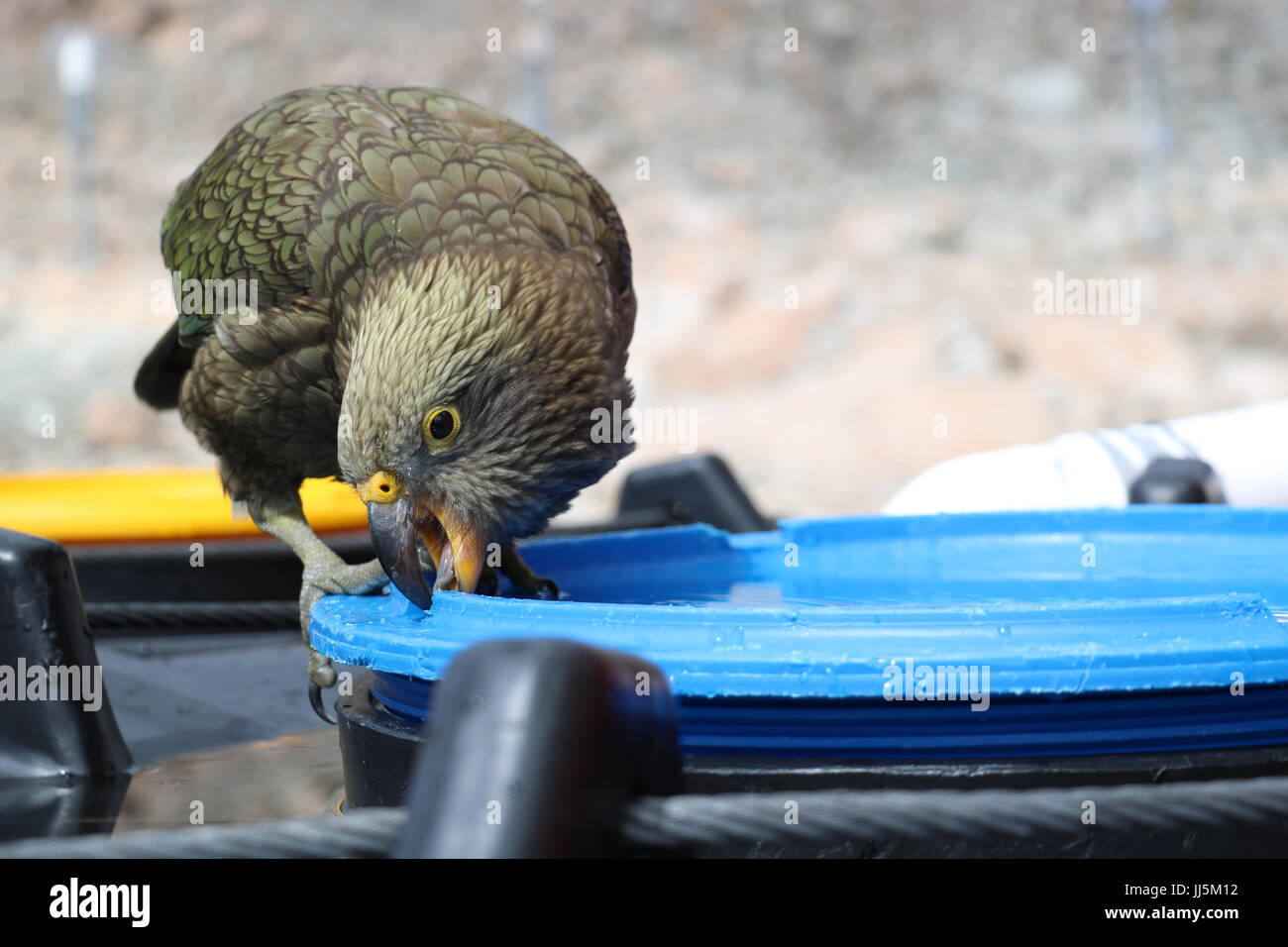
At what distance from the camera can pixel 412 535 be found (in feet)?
6.53

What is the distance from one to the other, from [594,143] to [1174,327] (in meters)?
7.97

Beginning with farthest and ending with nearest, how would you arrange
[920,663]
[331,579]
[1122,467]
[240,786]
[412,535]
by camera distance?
[1122,467] < [331,579] < [240,786] < [412,535] < [920,663]

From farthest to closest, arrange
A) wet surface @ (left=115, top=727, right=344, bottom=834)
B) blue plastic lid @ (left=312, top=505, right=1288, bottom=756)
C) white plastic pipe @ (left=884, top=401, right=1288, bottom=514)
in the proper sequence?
white plastic pipe @ (left=884, top=401, right=1288, bottom=514) < wet surface @ (left=115, top=727, right=344, bottom=834) < blue plastic lid @ (left=312, top=505, right=1288, bottom=756)

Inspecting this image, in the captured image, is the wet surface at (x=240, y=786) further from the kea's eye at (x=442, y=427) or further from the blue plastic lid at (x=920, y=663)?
the kea's eye at (x=442, y=427)

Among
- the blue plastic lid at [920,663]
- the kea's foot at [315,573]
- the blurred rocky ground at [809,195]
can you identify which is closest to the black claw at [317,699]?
the kea's foot at [315,573]

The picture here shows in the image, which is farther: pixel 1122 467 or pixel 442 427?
pixel 1122 467

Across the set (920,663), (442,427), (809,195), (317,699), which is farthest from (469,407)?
(809,195)

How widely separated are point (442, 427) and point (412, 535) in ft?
0.52

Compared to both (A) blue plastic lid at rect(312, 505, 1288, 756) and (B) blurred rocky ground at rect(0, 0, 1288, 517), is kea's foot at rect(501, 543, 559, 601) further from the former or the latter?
(B) blurred rocky ground at rect(0, 0, 1288, 517)

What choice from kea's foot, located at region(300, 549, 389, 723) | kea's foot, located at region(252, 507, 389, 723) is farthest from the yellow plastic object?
kea's foot, located at region(300, 549, 389, 723)

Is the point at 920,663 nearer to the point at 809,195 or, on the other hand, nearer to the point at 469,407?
the point at 469,407

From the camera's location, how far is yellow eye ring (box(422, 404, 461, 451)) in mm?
1976
